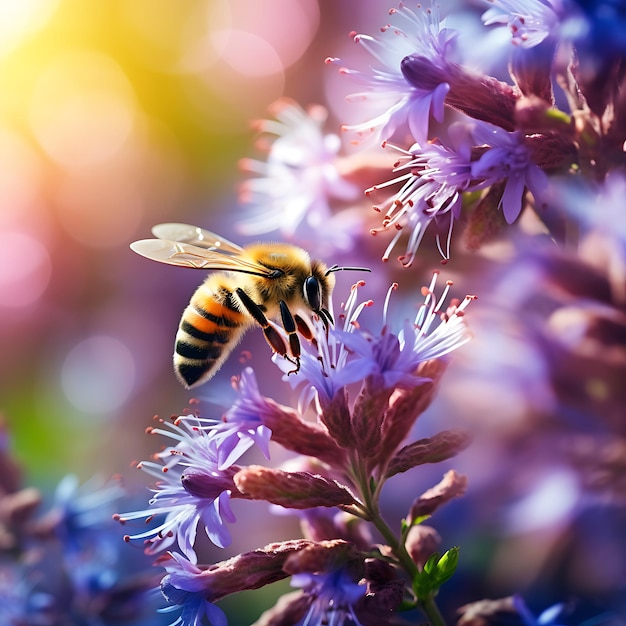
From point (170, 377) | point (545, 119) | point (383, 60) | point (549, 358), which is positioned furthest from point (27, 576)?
point (545, 119)

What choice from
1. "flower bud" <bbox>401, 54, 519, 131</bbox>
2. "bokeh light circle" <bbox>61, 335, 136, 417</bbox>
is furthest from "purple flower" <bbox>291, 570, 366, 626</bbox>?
"bokeh light circle" <bbox>61, 335, 136, 417</bbox>

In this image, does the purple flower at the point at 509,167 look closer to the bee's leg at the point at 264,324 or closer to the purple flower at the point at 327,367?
the purple flower at the point at 327,367

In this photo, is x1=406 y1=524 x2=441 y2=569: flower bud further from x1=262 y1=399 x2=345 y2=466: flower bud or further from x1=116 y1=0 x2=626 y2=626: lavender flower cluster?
x1=262 y1=399 x2=345 y2=466: flower bud

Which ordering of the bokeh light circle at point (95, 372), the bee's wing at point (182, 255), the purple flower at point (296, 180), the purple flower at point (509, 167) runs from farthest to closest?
the bokeh light circle at point (95, 372)
the purple flower at point (296, 180)
the bee's wing at point (182, 255)
the purple flower at point (509, 167)

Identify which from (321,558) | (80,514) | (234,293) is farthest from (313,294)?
(80,514)

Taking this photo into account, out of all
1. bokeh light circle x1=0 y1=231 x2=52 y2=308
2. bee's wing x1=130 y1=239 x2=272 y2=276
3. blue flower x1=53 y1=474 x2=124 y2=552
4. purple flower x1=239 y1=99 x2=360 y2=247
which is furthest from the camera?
bokeh light circle x1=0 y1=231 x2=52 y2=308

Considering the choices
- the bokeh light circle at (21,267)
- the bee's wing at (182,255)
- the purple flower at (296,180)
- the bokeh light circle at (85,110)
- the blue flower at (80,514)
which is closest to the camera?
the bee's wing at (182,255)

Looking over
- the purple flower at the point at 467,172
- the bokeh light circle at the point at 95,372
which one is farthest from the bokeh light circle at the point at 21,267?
the purple flower at the point at 467,172
